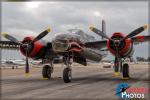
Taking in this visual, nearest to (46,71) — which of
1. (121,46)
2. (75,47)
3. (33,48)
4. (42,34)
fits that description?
(33,48)

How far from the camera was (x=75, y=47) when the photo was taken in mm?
23078

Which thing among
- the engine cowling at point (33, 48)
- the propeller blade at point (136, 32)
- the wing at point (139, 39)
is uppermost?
the propeller blade at point (136, 32)

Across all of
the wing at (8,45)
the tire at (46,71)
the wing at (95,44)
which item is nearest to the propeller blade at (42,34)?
the wing at (8,45)

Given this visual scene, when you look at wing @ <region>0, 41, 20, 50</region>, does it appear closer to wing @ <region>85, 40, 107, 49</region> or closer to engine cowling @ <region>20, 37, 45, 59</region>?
engine cowling @ <region>20, 37, 45, 59</region>

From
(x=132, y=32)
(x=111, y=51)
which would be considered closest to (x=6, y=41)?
(x=111, y=51)

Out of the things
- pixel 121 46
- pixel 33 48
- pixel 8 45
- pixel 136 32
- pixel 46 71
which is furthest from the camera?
pixel 8 45

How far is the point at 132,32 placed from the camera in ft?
75.4

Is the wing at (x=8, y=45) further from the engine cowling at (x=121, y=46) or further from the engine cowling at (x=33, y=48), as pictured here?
the engine cowling at (x=121, y=46)

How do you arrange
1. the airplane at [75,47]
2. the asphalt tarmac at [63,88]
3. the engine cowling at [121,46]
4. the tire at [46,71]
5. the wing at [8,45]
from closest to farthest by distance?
the asphalt tarmac at [63,88] → the airplane at [75,47] → the engine cowling at [121,46] → the tire at [46,71] → the wing at [8,45]

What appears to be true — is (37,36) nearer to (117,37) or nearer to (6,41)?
(6,41)

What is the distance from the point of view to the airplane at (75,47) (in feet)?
74.3

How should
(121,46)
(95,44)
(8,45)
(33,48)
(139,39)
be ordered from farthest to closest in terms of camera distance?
(8,45)
(95,44)
(33,48)
(139,39)
(121,46)

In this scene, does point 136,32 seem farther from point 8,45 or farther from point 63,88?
point 8,45

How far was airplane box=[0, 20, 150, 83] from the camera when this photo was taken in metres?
22.6
